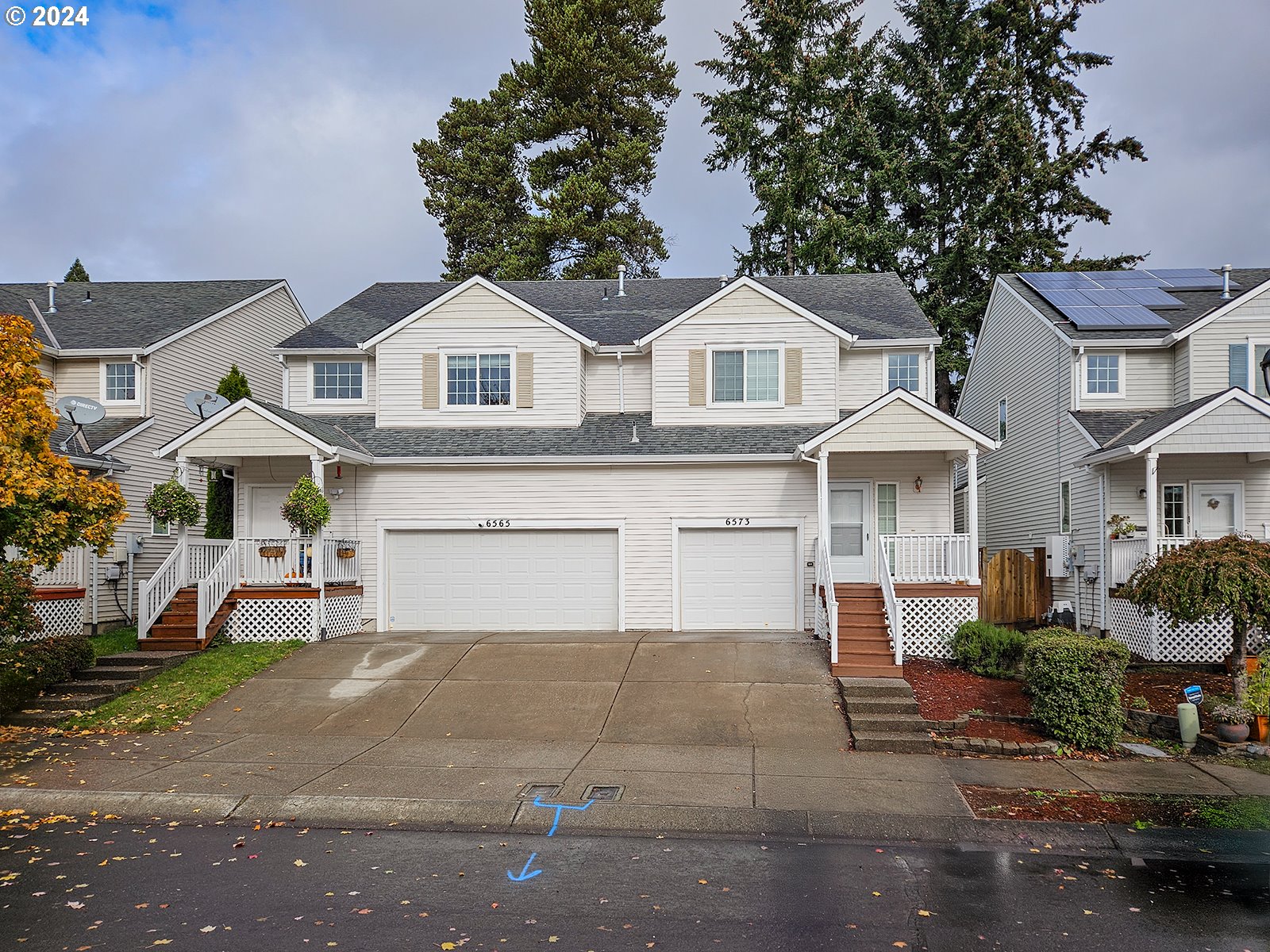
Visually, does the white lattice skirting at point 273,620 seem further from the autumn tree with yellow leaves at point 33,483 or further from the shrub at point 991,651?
the shrub at point 991,651

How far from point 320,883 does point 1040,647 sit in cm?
858

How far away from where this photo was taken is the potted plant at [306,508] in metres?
15.9

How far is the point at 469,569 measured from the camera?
1795 cm

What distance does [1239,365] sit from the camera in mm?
18406

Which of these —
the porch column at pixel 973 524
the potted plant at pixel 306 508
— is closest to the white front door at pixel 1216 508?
the porch column at pixel 973 524

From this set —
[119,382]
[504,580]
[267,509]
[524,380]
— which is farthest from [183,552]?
[119,382]

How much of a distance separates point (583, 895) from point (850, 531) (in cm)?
1178

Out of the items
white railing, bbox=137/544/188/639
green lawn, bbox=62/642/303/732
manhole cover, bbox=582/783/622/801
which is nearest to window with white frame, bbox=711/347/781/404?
green lawn, bbox=62/642/303/732

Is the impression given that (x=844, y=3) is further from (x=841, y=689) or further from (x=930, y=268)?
(x=841, y=689)

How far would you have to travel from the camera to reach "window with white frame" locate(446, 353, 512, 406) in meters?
19.0

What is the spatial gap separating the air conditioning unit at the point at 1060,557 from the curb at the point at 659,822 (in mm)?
10992

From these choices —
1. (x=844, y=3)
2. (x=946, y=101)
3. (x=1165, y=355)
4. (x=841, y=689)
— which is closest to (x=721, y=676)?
(x=841, y=689)

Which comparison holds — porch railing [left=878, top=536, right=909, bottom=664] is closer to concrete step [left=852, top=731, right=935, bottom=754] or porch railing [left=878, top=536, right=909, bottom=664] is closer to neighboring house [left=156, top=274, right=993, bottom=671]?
neighboring house [left=156, top=274, right=993, bottom=671]

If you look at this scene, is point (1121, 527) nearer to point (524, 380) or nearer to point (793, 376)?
point (793, 376)
